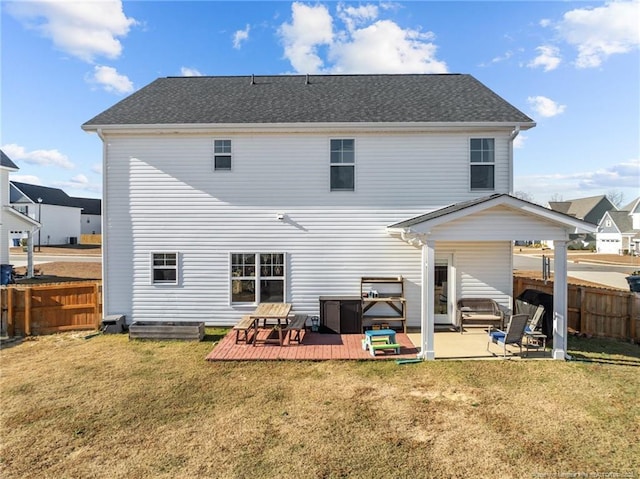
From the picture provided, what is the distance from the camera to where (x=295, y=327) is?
8.34 metres

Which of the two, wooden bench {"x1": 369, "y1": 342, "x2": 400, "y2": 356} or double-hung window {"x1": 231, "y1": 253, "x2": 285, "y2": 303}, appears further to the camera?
double-hung window {"x1": 231, "y1": 253, "x2": 285, "y2": 303}

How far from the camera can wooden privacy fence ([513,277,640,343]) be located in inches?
349

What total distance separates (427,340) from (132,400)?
5955 millimetres

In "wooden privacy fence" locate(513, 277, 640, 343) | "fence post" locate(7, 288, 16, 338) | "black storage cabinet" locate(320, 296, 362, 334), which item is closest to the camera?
"wooden privacy fence" locate(513, 277, 640, 343)

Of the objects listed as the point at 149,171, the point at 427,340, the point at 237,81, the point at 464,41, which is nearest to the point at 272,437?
the point at 427,340

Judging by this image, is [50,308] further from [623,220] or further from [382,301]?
[623,220]

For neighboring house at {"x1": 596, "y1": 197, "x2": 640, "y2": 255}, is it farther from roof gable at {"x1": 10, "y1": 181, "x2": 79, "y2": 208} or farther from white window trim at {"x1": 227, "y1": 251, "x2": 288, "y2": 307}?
roof gable at {"x1": 10, "y1": 181, "x2": 79, "y2": 208}

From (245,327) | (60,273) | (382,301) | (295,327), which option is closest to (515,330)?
(382,301)

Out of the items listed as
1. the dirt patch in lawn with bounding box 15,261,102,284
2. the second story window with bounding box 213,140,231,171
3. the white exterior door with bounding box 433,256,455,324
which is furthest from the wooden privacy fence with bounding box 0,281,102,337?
the white exterior door with bounding box 433,256,455,324

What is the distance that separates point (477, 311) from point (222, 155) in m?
8.95

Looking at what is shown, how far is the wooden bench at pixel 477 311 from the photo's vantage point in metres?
9.62

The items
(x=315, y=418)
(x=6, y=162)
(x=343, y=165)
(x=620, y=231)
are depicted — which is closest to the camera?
(x=315, y=418)

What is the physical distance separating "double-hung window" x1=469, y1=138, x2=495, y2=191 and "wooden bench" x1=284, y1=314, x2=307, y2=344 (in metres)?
6.37

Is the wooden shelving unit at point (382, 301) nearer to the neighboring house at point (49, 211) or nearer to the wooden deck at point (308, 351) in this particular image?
the wooden deck at point (308, 351)
